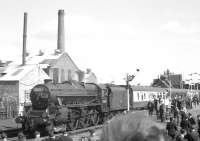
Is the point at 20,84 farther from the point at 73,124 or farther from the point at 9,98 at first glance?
the point at 73,124

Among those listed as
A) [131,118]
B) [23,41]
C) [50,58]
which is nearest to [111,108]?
[131,118]

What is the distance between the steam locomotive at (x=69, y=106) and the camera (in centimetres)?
2052

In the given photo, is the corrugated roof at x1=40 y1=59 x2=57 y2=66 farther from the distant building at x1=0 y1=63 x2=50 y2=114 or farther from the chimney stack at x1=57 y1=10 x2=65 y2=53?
the distant building at x1=0 y1=63 x2=50 y2=114

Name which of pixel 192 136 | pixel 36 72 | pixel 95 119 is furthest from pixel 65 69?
pixel 192 136

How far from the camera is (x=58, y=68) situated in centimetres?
6038

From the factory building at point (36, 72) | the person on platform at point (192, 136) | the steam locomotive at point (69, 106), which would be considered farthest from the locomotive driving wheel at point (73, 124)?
the person on platform at point (192, 136)

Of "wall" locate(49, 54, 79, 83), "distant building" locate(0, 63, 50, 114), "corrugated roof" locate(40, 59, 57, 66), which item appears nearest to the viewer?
"distant building" locate(0, 63, 50, 114)

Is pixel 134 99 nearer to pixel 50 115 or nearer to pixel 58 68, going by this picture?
pixel 50 115

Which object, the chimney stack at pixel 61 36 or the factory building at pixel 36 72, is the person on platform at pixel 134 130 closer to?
the factory building at pixel 36 72

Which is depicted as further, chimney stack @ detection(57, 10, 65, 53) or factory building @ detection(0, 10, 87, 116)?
chimney stack @ detection(57, 10, 65, 53)

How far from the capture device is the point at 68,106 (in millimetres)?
22047

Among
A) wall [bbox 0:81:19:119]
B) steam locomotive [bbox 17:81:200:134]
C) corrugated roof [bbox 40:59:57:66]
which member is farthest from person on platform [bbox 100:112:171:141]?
corrugated roof [bbox 40:59:57:66]

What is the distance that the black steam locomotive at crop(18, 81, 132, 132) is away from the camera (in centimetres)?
2048

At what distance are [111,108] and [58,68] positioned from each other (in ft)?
110
